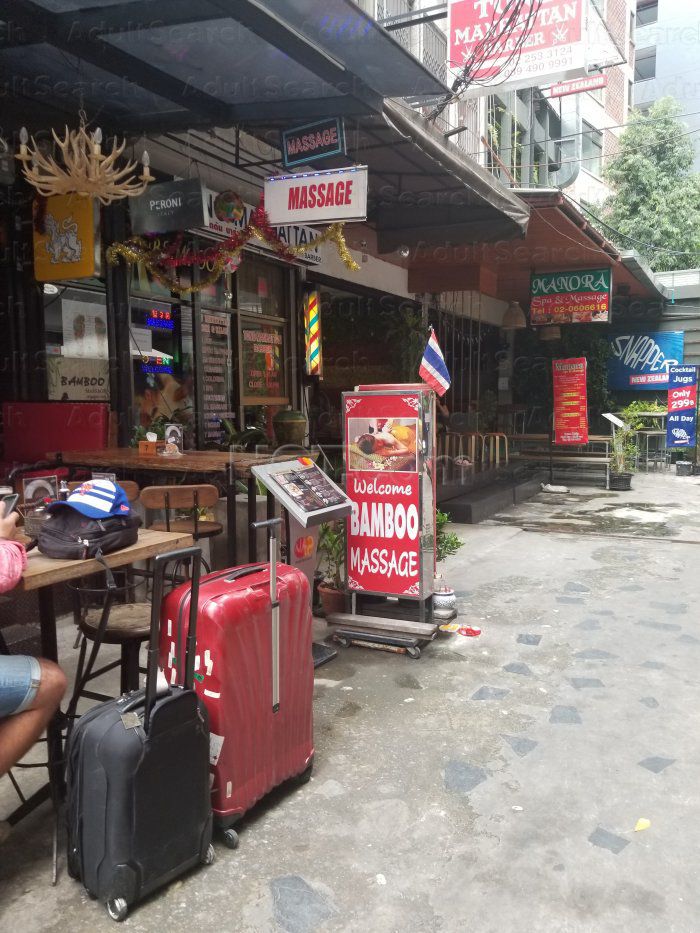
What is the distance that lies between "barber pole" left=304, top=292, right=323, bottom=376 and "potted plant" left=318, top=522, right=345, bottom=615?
4860 millimetres

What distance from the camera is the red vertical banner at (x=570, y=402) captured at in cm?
1313

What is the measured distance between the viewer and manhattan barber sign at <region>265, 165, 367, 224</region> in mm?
5625

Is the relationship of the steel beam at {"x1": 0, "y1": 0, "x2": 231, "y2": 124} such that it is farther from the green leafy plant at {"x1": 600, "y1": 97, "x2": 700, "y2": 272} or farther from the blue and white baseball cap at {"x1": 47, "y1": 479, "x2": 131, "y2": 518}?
the green leafy plant at {"x1": 600, "y1": 97, "x2": 700, "y2": 272}

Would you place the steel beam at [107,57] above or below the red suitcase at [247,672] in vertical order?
above

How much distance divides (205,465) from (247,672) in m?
2.45

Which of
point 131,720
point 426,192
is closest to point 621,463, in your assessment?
point 426,192

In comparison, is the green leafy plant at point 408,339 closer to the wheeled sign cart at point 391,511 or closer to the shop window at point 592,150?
the wheeled sign cart at point 391,511

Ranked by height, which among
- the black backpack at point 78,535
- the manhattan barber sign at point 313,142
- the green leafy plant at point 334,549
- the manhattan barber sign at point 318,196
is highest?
the manhattan barber sign at point 313,142

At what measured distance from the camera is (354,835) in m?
2.70

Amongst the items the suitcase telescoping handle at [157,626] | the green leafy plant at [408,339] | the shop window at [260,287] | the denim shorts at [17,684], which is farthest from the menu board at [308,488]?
the green leafy plant at [408,339]

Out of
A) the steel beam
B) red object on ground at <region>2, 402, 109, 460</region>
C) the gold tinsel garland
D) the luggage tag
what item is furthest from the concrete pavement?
the steel beam

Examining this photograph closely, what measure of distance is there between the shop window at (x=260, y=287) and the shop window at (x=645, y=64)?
41.5 metres

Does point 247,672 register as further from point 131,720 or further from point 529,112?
point 529,112

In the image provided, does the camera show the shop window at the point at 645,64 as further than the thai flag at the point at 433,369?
Yes
